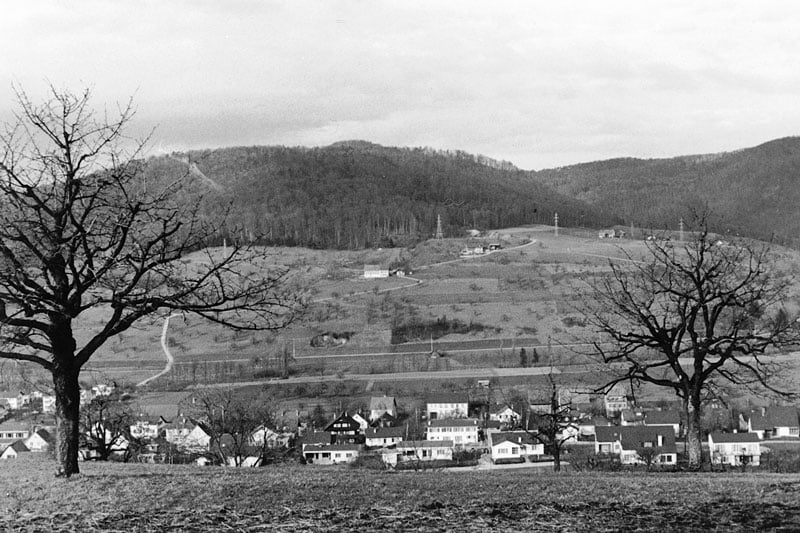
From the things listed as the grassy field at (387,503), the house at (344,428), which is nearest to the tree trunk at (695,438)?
the grassy field at (387,503)

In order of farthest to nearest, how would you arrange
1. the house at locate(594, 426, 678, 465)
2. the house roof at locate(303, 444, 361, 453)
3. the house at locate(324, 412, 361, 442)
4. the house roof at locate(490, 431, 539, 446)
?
the house at locate(324, 412, 361, 442)
the house roof at locate(490, 431, 539, 446)
the house roof at locate(303, 444, 361, 453)
the house at locate(594, 426, 678, 465)

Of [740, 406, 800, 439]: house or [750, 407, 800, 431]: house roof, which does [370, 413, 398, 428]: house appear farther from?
[750, 407, 800, 431]: house roof

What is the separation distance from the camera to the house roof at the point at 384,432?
39.8 metres

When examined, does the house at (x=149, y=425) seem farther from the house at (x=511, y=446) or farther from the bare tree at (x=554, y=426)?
the bare tree at (x=554, y=426)

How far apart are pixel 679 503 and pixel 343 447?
91.5 feet

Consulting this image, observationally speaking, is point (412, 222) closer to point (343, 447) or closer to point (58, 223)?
point (343, 447)

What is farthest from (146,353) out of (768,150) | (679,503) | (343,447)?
(768,150)

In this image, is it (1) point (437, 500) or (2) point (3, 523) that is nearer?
(2) point (3, 523)

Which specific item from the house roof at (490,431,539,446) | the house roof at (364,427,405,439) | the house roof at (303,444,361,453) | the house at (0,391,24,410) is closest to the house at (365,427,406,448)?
the house roof at (364,427,405,439)

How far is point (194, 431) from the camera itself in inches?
1442

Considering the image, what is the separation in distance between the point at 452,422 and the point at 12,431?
21.6m

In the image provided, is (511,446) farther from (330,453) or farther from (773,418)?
(773,418)

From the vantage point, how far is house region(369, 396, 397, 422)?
4525cm

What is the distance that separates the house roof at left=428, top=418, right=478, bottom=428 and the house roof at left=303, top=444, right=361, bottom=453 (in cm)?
494
